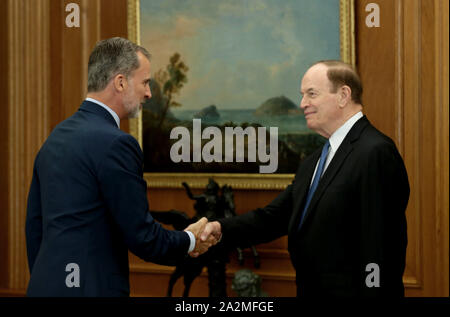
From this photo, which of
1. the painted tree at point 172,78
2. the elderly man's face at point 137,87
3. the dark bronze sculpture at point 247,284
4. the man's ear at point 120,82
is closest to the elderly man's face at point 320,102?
the elderly man's face at point 137,87

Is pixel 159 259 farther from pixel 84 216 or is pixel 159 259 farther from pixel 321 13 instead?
pixel 321 13

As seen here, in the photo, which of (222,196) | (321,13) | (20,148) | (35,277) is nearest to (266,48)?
(321,13)

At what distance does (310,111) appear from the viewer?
2758mm

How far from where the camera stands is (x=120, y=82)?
237 cm

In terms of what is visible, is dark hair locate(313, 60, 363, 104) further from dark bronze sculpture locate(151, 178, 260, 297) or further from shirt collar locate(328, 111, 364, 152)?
dark bronze sculpture locate(151, 178, 260, 297)

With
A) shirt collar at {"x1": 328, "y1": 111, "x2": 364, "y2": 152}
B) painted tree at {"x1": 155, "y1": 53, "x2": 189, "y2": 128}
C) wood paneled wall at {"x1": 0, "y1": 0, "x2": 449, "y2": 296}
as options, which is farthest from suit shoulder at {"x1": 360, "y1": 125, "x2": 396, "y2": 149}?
painted tree at {"x1": 155, "y1": 53, "x2": 189, "y2": 128}

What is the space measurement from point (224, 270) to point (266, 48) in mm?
2028

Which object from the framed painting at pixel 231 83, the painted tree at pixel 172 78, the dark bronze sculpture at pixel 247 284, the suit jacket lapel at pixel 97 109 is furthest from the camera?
the painted tree at pixel 172 78

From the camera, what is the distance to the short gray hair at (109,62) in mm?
2338

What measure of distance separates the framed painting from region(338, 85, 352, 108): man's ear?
164 centimetres

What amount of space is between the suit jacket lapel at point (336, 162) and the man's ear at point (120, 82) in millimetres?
1111

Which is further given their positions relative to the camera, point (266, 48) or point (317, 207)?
point (266, 48)

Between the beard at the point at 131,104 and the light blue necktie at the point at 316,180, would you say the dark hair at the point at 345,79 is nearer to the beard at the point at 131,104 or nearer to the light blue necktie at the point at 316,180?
the light blue necktie at the point at 316,180

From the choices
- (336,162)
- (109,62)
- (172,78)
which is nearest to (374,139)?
(336,162)
